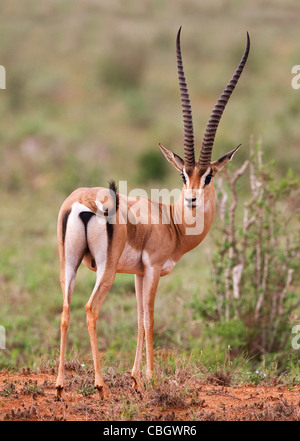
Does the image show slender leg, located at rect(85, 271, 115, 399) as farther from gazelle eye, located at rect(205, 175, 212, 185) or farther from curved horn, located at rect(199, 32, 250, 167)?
curved horn, located at rect(199, 32, 250, 167)

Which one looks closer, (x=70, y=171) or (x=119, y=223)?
(x=119, y=223)

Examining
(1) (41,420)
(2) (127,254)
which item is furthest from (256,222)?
(1) (41,420)

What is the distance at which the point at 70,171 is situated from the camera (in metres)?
14.3

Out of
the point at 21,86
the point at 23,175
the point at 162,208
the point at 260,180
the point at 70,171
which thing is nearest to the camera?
the point at 162,208

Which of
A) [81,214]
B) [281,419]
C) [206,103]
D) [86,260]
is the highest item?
[206,103]

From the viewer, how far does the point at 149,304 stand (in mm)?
4961

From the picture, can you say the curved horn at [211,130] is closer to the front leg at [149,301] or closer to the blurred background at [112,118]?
the front leg at [149,301]

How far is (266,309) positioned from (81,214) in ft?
11.9

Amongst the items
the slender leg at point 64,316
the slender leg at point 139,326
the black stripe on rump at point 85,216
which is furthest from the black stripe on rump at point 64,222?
the slender leg at point 139,326

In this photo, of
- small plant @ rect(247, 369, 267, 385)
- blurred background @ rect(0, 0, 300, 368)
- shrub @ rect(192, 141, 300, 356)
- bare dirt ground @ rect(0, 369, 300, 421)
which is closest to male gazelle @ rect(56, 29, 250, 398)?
bare dirt ground @ rect(0, 369, 300, 421)

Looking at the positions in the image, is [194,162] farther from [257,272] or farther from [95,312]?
[257,272]

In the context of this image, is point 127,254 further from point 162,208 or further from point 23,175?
point 23,175

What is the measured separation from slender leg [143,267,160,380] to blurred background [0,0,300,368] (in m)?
1.42

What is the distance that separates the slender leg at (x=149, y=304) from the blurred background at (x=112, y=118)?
4.65ft
